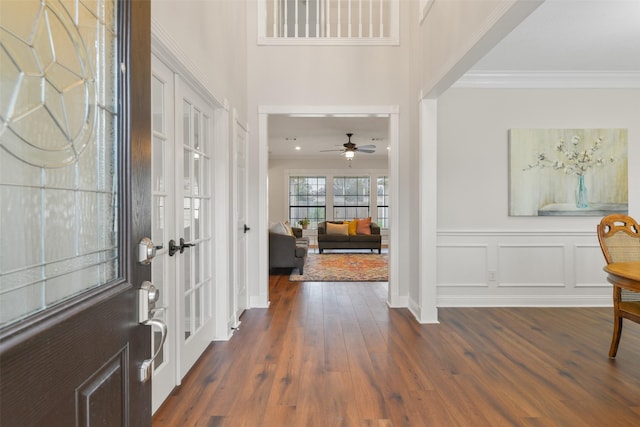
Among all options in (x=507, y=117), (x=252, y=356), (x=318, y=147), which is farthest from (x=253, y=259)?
(x=318, y=147)

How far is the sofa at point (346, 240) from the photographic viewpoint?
28.0 feet

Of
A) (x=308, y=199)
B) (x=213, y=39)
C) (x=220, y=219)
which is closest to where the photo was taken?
(x=213, y=39)

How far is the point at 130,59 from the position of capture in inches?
33.1

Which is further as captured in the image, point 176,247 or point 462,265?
point 462,265

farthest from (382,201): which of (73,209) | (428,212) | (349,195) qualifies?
(73,209)

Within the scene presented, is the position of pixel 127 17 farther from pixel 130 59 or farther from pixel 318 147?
pixel 318 147

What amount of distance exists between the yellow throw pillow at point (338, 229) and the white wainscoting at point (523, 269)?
477cm

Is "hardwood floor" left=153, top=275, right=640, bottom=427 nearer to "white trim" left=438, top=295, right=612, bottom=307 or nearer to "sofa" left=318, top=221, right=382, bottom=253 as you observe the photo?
"white trim" left=438, top=295, right=612, bottom=307

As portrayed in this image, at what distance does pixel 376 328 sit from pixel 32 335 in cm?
309

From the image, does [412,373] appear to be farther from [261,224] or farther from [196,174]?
[261,224]

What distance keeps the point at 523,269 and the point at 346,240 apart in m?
4.81

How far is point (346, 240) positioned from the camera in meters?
8.63

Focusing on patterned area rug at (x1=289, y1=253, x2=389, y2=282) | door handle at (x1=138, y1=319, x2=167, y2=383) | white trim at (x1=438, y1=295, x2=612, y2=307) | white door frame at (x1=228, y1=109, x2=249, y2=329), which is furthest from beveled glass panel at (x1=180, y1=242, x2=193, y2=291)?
patterned area rug at (x1=289, y1=253, x2=389, y2=282)

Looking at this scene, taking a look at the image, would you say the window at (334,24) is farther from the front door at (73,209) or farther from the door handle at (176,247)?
the front door at (73,209)
